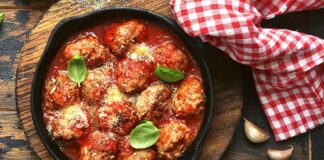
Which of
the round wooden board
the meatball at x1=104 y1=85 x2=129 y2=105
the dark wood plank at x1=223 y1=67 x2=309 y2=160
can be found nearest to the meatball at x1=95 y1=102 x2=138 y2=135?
the meatball at x1=104 y1=85 x2=129 y2=105

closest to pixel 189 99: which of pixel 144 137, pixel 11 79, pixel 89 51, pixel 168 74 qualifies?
pixel 168 74

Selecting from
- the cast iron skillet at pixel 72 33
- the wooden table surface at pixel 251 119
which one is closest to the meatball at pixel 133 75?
the cast iron skillet at pixel 72 33

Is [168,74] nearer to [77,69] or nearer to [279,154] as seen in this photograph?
[77,69]

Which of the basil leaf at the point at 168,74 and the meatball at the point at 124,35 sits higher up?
the meatball at the point at 124,35

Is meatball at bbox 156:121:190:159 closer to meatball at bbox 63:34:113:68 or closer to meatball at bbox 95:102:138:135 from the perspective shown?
meatball at bbox 95:102:138:135

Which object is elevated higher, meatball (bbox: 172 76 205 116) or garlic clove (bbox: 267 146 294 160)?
meatball (bbox: 172 76 205 116)

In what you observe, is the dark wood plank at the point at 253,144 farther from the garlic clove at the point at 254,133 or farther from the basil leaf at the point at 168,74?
the basil leaf at the point at 168,74
